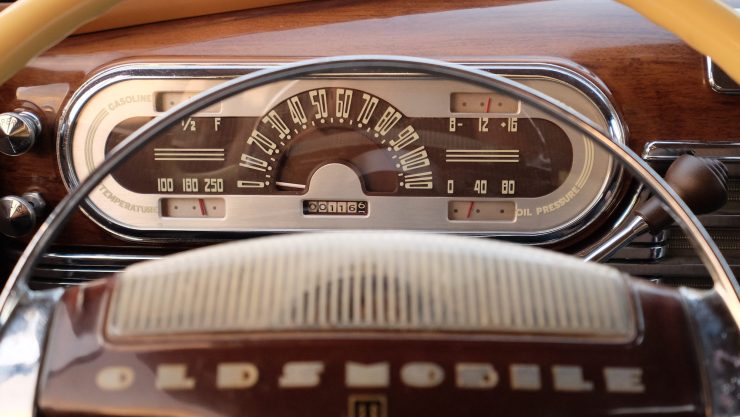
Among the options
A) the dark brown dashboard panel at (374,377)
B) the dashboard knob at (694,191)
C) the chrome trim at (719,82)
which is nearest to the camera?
the dark brown dashboard panel at (374,377)

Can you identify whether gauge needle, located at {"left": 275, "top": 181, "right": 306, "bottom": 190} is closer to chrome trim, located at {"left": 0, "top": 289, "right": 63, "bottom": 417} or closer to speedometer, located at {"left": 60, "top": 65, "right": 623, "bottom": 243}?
speedometer, located at {"left": 60, "top": 65, "right": 623, "bottom": 243}

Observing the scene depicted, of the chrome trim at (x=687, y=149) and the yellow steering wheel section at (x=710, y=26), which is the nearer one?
the yellow steering wheel section at (x=710, y=26)

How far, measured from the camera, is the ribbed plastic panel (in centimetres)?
55

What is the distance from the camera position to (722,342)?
58cm

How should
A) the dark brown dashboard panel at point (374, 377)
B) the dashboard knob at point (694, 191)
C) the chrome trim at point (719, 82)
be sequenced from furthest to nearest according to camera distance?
the chrome trim at point (719, 82)
the dashboard knob at point (694, 191)
the dark brown dashboard panel at point (374, 377)

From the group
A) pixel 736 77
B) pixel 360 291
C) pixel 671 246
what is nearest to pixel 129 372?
pixel 360 291

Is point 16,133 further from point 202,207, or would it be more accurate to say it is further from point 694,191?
point 694,191

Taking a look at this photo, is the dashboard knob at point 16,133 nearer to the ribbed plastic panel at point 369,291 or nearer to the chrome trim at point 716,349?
the ribbed plastic panel at point 369,291

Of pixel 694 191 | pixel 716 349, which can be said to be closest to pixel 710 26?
pixel 716 349

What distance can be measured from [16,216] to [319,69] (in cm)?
75

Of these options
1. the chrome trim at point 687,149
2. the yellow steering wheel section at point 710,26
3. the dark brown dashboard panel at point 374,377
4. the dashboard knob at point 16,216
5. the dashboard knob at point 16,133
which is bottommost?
the dashboard knob at point 16,216

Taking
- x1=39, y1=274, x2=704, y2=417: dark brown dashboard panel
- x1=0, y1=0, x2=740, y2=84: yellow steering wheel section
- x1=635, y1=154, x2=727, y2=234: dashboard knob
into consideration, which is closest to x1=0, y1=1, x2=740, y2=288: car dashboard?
x1=635, y1=154, x2=727, y2=234: dashboard knob

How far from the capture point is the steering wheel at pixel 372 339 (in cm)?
53

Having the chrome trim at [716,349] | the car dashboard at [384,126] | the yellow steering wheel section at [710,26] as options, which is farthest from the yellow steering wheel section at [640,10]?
the car dashboard at [384,126]
